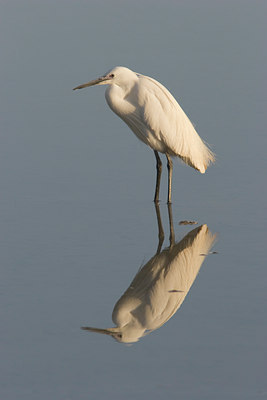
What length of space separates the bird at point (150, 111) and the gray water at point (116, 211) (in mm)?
485

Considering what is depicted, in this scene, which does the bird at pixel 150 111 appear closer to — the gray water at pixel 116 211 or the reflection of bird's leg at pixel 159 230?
the reflection of bird's leg at pixel 159 230

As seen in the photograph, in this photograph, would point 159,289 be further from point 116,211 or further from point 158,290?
point 116,211

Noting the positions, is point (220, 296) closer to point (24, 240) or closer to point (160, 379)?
point (160, 379)

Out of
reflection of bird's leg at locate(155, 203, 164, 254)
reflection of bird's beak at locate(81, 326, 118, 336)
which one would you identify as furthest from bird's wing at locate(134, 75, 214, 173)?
reflection of bird's beak at locate(81, 326, 118, 336)

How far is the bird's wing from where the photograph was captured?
891 centimetres

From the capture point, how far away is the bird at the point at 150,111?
351 inches

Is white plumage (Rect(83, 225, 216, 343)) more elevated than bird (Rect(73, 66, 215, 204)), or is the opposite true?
bird (Rect(73, 66, 215, 204))

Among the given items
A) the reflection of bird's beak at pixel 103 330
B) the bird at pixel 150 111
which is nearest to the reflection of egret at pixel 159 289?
the reflection of bird's beak at pixel 103 330

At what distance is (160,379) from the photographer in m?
4.89

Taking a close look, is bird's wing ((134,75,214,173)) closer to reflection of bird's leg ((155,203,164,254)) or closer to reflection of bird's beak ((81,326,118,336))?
reflection of bird's leg ((155,203,164,254))

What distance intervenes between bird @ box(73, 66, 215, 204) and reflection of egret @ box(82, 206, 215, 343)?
153 centimetres

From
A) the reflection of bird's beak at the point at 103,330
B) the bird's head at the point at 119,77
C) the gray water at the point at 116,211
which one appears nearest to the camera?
the gray water at the point at 116,211

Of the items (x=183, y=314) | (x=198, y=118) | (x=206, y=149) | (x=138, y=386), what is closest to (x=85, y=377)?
(x=138, y=386)

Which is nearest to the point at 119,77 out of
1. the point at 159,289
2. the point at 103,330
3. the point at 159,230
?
the point at 159,230
